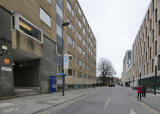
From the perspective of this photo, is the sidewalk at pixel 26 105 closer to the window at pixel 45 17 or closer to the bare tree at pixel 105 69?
the window at pixel 45 17

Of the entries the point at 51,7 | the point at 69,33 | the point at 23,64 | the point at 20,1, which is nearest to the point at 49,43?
the point at 23,64

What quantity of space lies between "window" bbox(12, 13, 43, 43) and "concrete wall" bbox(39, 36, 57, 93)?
1.96m

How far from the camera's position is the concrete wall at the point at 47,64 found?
59.0 ft

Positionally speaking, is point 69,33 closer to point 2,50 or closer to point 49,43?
point 49,43

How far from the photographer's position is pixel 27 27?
49.4 ft

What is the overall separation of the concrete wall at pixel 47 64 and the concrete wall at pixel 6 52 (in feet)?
18.8

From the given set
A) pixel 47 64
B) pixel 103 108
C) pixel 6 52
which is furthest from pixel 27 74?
pixel 103 108

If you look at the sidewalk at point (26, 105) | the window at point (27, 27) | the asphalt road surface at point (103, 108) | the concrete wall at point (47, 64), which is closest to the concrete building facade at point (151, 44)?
the asphalt road surface at point (103, 108)

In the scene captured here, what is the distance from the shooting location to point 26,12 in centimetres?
1509

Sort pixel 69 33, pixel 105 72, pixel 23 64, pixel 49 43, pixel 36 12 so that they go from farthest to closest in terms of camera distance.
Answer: pixel 105 72
pixel 69 33
pixel 49 43
pixel 23 64
pixel 36 12

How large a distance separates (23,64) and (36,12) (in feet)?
22.0

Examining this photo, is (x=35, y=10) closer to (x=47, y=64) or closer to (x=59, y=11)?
(x=47, y=64)

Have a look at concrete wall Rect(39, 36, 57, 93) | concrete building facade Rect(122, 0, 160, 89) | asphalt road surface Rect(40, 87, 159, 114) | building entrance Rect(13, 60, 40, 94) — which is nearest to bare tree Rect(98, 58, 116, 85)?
concrete building facade Rect(122, 0, 160, 89)

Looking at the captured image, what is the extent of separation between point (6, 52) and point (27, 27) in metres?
4.17
